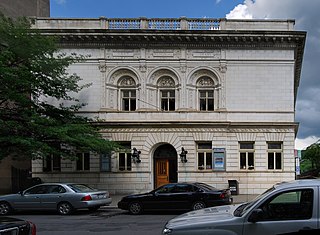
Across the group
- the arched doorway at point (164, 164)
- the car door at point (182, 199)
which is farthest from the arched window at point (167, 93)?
the car door at point (182, 199)

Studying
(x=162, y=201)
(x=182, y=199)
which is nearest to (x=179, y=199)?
(x=182, y=199)

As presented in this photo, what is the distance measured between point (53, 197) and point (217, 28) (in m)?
16.0

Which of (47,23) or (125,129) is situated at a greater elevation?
(47,23)

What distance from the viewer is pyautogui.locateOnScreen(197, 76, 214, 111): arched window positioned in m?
26.0

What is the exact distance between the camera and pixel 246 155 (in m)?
25.5

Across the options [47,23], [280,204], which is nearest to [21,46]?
[47,23]

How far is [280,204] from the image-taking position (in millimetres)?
5609

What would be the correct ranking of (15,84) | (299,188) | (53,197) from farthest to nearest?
(15,84), (53,197), (299,188)

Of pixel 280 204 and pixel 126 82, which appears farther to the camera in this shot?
pixel 126 82

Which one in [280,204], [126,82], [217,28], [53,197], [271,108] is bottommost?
[53,197]

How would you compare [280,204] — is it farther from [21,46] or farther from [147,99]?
[147,99]

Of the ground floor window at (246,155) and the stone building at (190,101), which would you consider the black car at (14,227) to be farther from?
the ground floor window at (246,155)

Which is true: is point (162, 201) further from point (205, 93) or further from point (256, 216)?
point (205, 93)

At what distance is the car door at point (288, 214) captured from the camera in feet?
17.5
